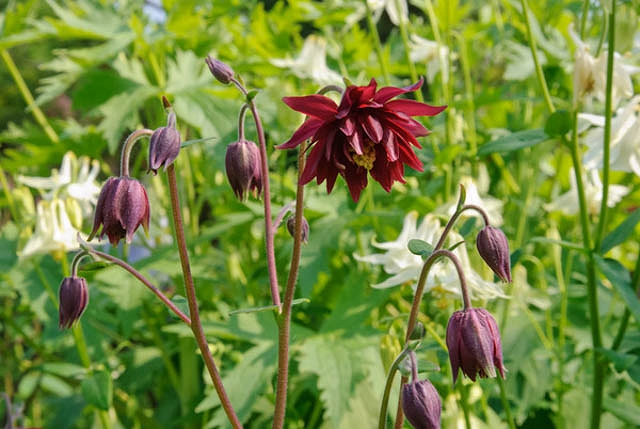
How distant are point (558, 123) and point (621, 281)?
0.93ft

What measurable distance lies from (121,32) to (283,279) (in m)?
0.80

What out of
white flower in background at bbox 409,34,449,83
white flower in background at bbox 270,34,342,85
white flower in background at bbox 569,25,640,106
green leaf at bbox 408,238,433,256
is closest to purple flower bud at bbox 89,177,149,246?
green leaf at bbox 408,238,433,256

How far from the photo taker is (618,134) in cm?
126

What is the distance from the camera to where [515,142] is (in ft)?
3.73

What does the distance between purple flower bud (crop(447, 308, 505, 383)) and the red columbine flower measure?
19 centimetres

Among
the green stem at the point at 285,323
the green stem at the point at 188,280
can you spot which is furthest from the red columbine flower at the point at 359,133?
the green stem at the point at 188,280

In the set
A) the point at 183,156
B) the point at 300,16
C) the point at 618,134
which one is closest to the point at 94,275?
the point at 183,156

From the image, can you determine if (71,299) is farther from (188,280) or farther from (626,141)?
A: (626,141)

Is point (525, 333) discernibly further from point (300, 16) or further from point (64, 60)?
point (64, 60)

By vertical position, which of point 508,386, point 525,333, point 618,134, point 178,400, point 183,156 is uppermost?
point 618,134

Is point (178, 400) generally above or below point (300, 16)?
below

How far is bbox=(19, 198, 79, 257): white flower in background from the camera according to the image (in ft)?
4.64

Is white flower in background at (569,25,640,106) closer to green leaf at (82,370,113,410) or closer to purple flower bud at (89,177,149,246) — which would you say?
purple flower bud at (89,177,149,246)

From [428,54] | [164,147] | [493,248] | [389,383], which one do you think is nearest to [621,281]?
[493,248]
